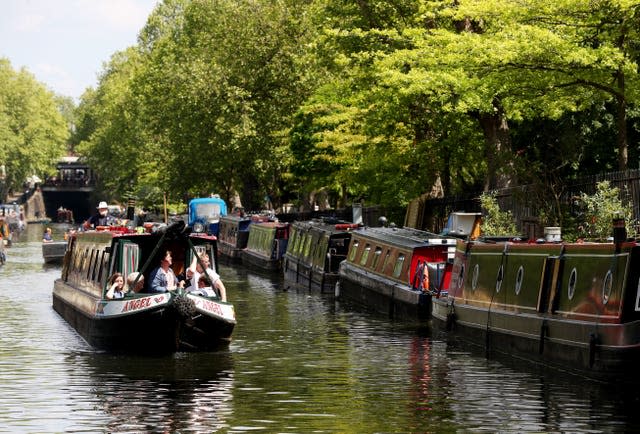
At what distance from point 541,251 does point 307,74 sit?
5488cm

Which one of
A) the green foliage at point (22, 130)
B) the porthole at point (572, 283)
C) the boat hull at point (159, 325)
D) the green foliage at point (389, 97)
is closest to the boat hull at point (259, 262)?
the green foliage at point (389, 97)

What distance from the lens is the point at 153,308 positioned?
2850 centimetres

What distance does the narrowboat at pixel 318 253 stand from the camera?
5019 centimetres

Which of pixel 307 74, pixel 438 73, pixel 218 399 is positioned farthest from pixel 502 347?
pixel 307 74

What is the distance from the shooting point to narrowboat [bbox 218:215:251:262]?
72688 millimetres

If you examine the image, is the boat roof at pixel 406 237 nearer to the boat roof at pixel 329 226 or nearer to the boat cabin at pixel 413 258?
the boat cabin at pixel 413 258

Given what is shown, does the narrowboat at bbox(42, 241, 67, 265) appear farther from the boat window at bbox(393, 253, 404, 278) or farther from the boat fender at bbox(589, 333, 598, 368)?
the boat fender at bbox(589, 333, 598, 368)

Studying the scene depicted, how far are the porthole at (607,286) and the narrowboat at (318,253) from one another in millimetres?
24820

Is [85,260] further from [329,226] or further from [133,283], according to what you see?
[329,226]

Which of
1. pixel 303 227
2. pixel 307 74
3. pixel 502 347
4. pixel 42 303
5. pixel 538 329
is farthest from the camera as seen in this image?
pixel 307 74

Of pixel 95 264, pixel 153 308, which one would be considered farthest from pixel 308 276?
pixel 153 308

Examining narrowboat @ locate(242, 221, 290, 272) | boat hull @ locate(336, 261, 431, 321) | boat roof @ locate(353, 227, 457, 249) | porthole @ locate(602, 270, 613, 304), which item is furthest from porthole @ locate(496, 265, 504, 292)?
narrowboat @ locate(242, 221, 290, 272)

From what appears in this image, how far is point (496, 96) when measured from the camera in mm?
42938

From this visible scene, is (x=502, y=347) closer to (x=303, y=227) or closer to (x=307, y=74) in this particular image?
(x=303, y=227)
